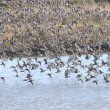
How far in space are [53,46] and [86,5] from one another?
73.9 ft

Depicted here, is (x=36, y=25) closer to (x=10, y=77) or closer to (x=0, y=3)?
(x=0, y=3)

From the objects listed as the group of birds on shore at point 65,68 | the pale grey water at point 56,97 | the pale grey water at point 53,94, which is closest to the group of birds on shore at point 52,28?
the group of birds on shore at point 65,68

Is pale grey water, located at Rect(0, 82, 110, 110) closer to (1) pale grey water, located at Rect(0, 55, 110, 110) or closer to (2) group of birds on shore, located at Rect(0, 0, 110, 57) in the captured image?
(1) pale grey water, located at Rect(0, 55, 110, 110)

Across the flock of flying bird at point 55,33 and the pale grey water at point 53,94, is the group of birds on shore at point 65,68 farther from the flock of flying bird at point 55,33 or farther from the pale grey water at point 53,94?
the pale grey water at point 53,94

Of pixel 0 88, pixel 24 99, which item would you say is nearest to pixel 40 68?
pixel 0 88

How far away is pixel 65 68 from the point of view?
53.5 m

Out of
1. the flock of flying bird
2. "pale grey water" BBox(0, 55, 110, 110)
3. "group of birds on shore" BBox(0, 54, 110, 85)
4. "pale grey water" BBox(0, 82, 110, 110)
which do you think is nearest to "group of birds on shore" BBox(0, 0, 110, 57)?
the flock of flying bird

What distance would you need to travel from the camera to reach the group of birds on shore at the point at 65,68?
48.0 meters

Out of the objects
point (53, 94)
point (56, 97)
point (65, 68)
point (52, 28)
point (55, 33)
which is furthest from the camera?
point (52, 28)

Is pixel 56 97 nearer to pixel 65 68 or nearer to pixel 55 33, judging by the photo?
pixel 65 68

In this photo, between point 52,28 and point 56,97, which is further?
point 52,28

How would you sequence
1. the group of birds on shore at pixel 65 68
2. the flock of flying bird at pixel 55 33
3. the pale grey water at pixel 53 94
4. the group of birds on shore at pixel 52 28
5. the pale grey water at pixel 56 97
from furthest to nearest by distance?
the group of birds on shore at pixel 52 28, the flock of flying bird at pixel 55 33, the group of birds on shore at pixel 65 68, the pale grey water at pixel 53 94, the pale grey water at pixel 56 97

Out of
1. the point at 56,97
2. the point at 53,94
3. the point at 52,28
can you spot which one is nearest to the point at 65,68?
the point at 53,94

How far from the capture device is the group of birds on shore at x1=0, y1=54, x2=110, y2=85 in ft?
157
